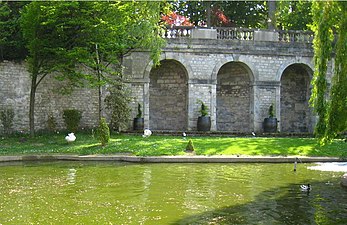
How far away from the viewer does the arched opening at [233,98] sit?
2641 centimetres

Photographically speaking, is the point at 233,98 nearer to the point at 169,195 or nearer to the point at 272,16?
the point at 272,16

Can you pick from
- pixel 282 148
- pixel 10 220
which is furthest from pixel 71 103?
pixel 10 220

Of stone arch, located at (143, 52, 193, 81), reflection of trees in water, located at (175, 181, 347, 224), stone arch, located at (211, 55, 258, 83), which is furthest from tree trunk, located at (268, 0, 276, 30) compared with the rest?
reflection of trees in water, located at (175, 181, 347, 224)

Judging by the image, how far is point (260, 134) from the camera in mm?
23281

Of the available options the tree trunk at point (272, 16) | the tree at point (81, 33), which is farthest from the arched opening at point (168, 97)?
the tree trunk at point (272, 16)

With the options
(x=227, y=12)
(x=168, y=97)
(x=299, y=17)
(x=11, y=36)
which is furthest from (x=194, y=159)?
(x=227, y=12)

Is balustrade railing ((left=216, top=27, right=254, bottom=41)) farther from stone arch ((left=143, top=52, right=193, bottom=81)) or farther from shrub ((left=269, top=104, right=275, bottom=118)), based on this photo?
shrub ((left=269, top=104, right=275, bottom=118))

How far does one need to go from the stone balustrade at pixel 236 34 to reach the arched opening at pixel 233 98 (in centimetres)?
210

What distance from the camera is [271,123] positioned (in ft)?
80.5

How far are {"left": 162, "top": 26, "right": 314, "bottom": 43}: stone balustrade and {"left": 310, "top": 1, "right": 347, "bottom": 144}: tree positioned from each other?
1304cm

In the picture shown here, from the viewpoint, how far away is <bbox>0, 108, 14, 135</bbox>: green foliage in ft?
69.8

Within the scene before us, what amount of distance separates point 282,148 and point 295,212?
8.99 m

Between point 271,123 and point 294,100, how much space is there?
3.81 metres

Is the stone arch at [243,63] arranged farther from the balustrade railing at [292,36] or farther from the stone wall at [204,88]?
the balustrade railing at [292,36]
